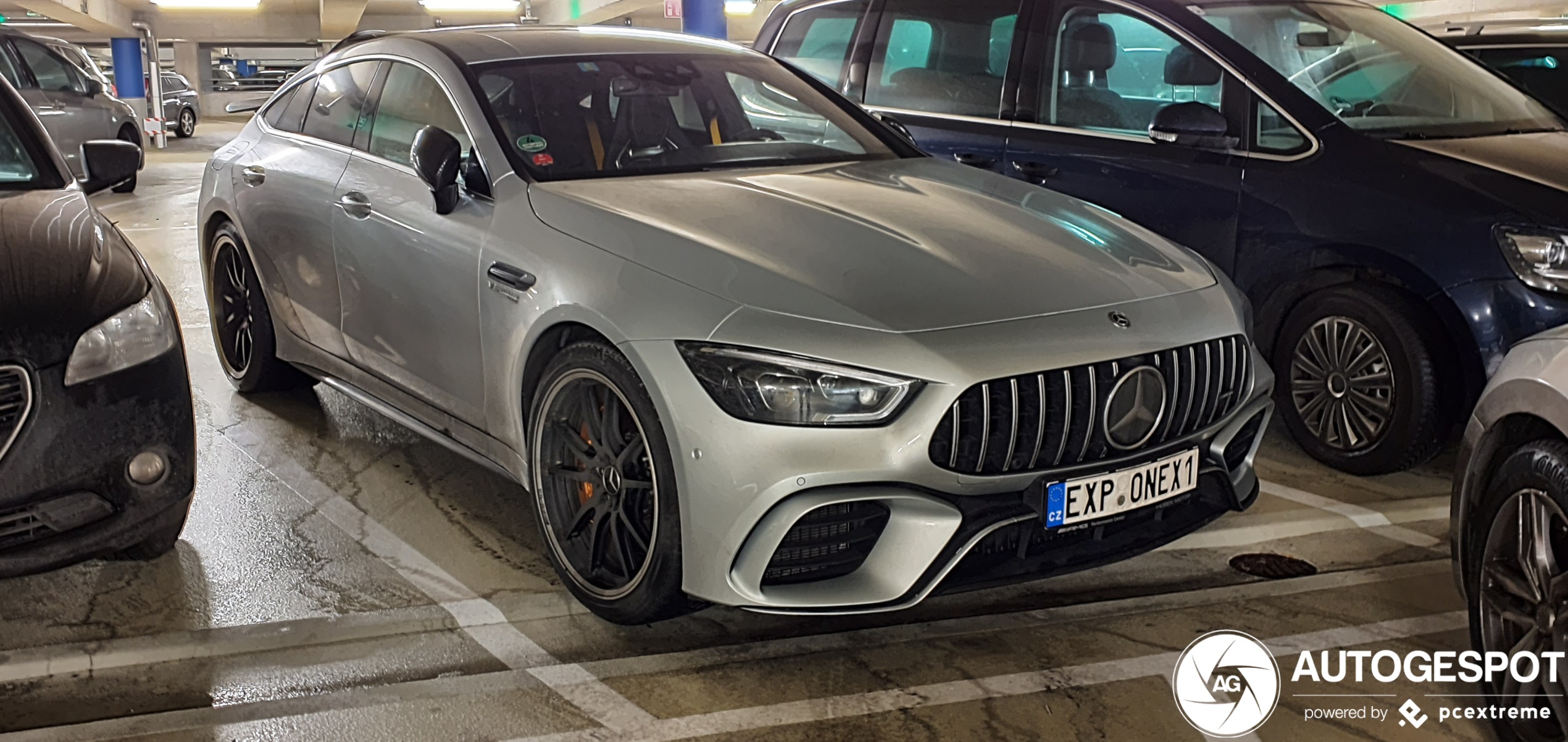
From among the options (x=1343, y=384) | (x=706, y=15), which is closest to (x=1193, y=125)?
(x=1343, y=384)

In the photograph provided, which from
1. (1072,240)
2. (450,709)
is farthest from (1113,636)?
(450,709)

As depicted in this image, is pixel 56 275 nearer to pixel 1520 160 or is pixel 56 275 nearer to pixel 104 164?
pixel 104 164

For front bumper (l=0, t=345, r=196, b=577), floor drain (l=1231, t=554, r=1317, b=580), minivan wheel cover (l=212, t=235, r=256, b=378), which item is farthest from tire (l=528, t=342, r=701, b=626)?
minivan wheel cover (l=212, t=235, r=256, b=378)

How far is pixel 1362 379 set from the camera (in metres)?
4.33

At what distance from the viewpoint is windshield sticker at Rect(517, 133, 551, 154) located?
360cm

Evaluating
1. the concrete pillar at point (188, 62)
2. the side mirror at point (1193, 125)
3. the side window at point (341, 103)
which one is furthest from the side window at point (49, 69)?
the concrete pillar at point (188, 62)

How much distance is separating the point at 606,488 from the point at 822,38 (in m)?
3.58

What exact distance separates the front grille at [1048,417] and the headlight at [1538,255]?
4.87 feet

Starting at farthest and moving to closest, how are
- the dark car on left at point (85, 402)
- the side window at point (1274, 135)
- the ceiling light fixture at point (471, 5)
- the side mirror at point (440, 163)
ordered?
the ceiling light fixture at point (471, 5) → the side window at point (1274, 135) → the side mirror at point (440, 163) → the dark car on left at point (85, 402)

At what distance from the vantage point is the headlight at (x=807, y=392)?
2.68m

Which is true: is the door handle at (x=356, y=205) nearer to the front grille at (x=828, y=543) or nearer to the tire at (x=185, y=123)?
the front grille at (x=828, y=543)

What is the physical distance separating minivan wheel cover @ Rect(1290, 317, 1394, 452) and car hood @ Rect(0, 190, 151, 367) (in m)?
3.56

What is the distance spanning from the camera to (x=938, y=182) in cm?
381

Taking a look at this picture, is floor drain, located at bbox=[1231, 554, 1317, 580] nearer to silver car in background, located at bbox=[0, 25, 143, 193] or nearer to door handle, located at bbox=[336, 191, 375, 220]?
door handle, located at bbox=[336, 191, 375, 220]
